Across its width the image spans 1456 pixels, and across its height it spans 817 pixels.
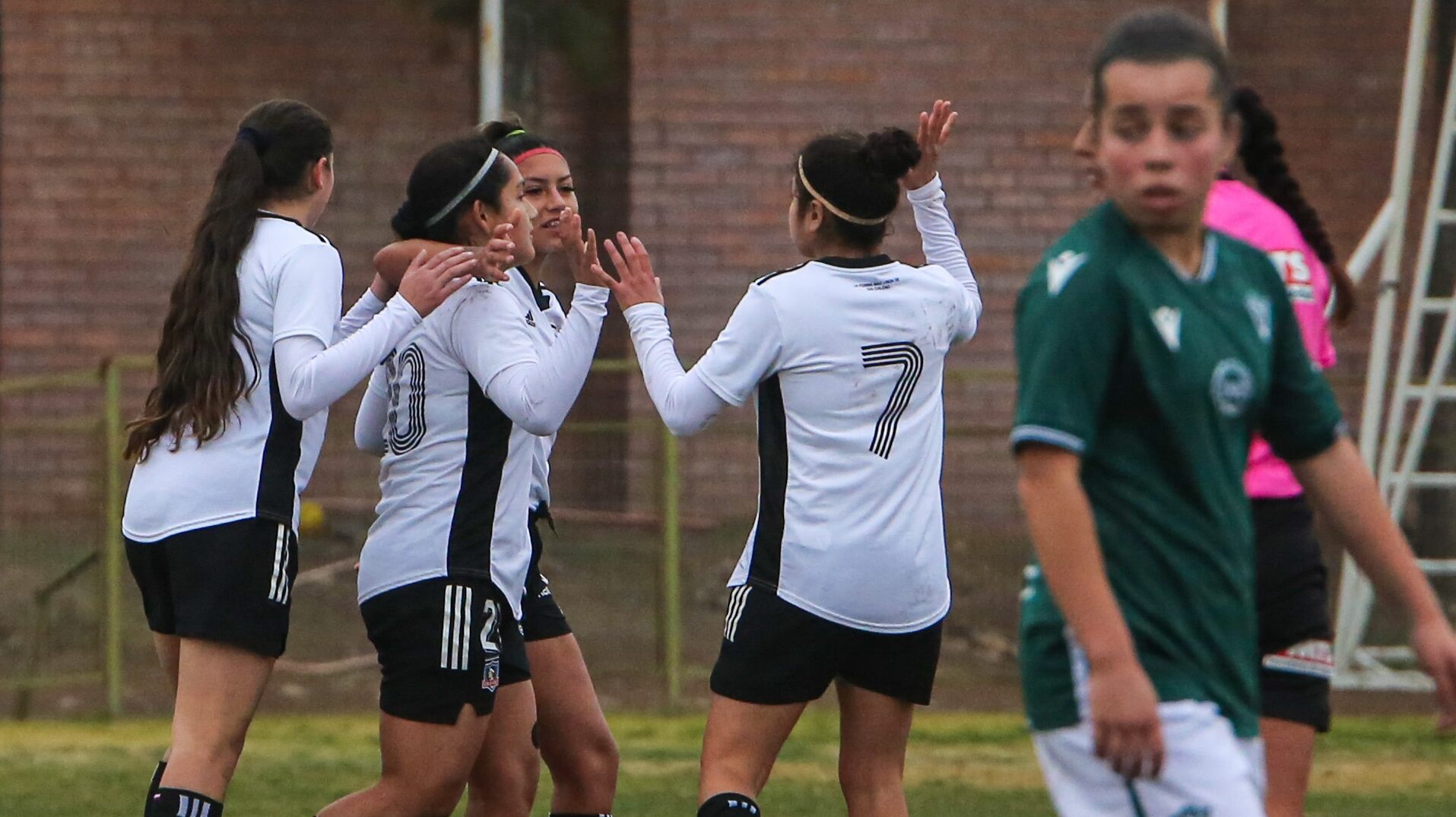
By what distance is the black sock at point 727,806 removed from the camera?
4254mm

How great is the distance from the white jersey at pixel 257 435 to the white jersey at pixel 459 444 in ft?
0.70

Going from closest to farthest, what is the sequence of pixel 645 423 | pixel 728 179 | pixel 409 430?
pixel 409 430 < pixel 645 423 < pixel 728 179

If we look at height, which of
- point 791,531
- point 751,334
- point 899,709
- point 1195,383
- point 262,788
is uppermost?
point 1195,383

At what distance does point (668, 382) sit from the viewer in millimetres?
4340

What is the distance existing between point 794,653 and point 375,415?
122 cm

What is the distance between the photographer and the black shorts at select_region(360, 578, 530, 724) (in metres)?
4.41

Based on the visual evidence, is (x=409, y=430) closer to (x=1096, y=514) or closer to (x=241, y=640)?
(x=241, y=640)

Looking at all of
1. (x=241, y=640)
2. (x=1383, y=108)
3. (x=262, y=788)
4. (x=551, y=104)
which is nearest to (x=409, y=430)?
(x=241, y=640)

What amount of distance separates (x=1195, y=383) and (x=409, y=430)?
2255 millimetres

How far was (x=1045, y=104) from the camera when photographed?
10945mm

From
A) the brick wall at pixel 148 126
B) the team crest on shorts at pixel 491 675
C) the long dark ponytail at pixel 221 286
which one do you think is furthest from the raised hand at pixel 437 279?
the brick wall at pixel 148 126

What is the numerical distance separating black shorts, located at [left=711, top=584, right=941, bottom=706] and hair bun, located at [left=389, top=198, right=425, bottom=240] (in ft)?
3.77

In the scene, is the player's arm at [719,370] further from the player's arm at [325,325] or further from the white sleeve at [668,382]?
the player's arm at [325,325]

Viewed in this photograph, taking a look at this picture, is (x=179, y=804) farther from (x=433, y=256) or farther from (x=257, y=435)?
(x=433, y=256)
